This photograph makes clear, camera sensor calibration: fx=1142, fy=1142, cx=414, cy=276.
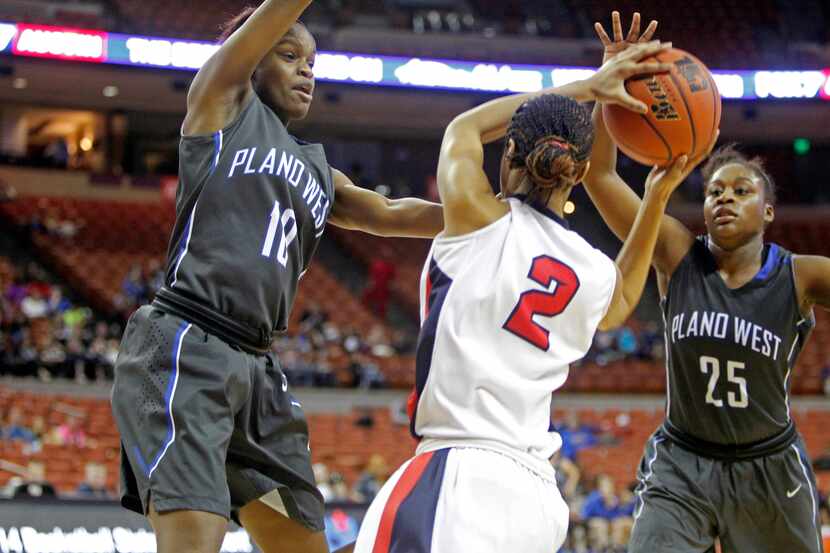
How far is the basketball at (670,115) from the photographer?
333cm

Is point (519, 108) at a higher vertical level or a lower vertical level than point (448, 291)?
higher

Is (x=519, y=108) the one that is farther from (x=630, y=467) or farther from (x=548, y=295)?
(x=630, y=467)

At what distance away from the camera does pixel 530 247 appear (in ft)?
9.27

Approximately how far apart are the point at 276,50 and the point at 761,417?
2206mm

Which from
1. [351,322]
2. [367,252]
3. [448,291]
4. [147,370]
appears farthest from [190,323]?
[367,252]

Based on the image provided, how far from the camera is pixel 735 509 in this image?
13.7 feet

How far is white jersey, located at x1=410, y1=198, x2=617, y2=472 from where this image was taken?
2.76 m

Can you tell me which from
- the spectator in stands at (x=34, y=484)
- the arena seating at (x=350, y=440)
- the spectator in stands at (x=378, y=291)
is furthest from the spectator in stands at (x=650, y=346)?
the spectator in stands at (x=34, y=484)

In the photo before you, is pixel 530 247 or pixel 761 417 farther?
pixel 761 417

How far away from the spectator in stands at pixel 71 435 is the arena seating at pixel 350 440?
185 millimetres

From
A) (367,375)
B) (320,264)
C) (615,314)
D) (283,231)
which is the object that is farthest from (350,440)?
(615,314)

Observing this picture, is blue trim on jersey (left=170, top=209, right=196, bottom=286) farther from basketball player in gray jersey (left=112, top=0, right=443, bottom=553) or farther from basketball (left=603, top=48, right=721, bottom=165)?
basketball (left=603, top=48, right=721, bottom=165)

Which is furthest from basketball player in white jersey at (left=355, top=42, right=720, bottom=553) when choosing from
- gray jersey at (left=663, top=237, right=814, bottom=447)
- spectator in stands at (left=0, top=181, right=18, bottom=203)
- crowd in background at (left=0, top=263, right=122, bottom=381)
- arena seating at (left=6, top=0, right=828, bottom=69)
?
spectator in stands at (left=0, top=181, right=18, bottom=203)

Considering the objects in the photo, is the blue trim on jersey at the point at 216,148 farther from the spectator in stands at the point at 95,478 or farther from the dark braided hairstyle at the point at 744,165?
the spectator in stands at the point at 95,478
